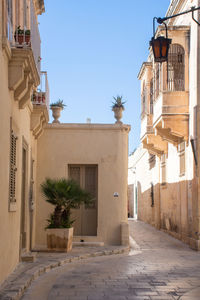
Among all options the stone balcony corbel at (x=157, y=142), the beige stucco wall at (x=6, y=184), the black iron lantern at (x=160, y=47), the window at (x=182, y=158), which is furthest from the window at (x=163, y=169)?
the black iron lantern at (x=160, y=47)

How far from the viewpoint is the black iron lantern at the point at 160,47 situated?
8.32m

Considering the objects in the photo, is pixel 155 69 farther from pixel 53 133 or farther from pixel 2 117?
pixel 2 117

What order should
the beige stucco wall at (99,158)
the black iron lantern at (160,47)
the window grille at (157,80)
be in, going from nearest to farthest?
the black iron lantern at (160,47)
the beige stucco wall at (99,158)
the window grille at (157,80)

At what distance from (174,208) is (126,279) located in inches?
399

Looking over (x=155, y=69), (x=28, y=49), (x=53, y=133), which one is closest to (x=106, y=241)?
(x=53, y=133)

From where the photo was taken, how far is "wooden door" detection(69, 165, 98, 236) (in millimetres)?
16453

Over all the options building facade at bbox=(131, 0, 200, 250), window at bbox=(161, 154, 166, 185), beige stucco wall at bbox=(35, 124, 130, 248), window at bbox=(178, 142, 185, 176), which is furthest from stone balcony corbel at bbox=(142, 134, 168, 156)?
beige stucco wall at bbox=(35, 124, 130, 248)

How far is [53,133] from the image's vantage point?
16344 millimetres

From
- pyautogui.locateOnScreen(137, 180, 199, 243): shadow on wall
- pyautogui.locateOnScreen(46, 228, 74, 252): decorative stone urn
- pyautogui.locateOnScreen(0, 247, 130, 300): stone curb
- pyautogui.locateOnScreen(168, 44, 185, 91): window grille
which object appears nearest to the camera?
pyautogui.locateOnScreen(0, 247, 130, 300): stone curb

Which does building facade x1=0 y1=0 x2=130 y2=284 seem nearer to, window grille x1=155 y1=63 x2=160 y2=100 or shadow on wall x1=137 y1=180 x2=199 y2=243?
shadow on wall x1=137 y1=180 x2=199 y2=243

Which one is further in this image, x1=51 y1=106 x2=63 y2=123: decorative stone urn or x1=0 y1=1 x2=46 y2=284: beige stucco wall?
x1=51 y1=106 x2=63 y2=123: decorative stone urn

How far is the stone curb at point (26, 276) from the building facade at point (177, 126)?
4.08 meters

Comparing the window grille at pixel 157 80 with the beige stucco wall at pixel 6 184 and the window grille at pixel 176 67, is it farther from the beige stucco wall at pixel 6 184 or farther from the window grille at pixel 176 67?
the beige stucco wall at pixel 6 184

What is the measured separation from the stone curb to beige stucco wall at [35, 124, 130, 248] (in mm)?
2485
